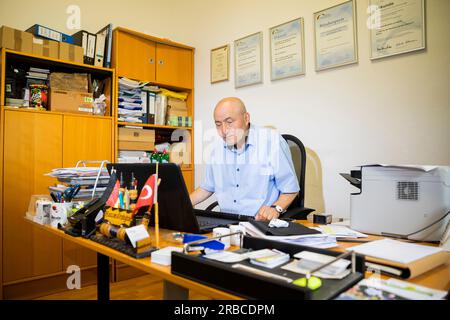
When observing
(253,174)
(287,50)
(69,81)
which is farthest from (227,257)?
(69,81)

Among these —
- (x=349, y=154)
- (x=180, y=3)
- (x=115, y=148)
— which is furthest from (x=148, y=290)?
(x=180, y=3)

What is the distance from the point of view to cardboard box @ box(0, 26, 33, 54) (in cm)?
225

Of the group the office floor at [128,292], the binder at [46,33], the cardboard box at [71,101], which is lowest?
the office floor at [128,292]

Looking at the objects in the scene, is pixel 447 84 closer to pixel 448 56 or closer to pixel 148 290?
pixel 448 56

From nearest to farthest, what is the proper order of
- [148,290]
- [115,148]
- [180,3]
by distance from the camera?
[148,290] → [115,148] → [180,3]

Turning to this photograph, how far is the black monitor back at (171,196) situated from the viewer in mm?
1153

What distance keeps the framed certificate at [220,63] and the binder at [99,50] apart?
40.2 inches

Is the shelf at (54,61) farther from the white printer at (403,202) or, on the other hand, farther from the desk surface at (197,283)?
the white printer at (403,202)

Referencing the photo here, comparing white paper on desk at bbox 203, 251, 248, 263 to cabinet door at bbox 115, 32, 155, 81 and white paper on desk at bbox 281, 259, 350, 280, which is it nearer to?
white paper on desk at bbox 281, 259, 350, 280

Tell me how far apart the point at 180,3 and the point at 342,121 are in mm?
2393

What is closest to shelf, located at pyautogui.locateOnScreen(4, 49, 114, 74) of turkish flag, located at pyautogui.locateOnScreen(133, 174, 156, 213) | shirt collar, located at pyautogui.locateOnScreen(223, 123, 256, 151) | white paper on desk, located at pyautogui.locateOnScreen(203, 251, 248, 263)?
shirt collar, located at pyautogui.locateOnScreen(223, 123, 256, 151)

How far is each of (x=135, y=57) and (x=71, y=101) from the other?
723 mm

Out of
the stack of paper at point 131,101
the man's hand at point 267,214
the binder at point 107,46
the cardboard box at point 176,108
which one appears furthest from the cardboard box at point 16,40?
the man's hand at point 267,214

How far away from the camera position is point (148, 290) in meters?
2.60
